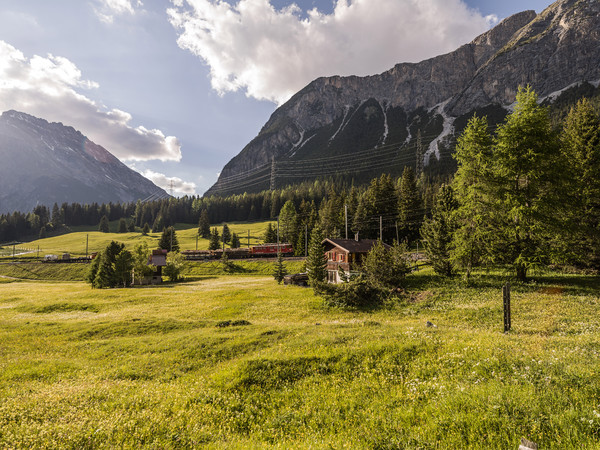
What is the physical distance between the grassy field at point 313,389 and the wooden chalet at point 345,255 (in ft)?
89.5

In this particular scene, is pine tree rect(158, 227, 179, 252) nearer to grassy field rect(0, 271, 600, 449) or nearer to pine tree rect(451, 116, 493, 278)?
grassy field rect(0, 271, 600, 449)

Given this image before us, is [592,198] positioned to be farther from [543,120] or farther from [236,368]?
[236,368]

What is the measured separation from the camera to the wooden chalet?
155 ft

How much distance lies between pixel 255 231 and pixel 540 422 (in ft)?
452

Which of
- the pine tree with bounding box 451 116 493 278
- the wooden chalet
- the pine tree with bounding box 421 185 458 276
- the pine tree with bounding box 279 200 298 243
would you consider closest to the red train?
the pine tree with bounding box 279 200 298 243

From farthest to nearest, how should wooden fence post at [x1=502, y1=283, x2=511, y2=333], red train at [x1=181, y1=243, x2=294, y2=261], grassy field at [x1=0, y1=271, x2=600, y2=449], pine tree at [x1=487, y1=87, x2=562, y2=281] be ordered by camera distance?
red train at [x1=181, y1=243, x2=294, y2=261] < pine tree at [x1=487, y1=87, x2=562, y2=281] < wooden fence post at [x1=502, y1=283, x2=511, y2=333] < grassy field at [x1=0, y1=271, x2=600, y2=449]

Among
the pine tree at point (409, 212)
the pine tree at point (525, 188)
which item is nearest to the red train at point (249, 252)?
the pine tree at point (409, 212)

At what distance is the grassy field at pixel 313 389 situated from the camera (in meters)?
6.25

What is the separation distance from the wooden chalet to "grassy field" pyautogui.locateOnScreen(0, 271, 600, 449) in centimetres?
2729

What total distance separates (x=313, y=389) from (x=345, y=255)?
3980cm

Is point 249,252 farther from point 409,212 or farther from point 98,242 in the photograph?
point 98,242

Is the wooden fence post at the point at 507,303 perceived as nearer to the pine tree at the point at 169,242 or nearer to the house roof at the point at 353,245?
the house roof at the point at 353,245

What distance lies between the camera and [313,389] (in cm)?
931

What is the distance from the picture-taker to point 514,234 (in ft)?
85.9
